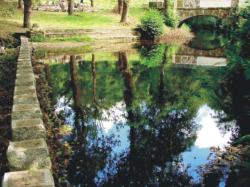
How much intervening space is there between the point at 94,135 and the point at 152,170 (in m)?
2.47

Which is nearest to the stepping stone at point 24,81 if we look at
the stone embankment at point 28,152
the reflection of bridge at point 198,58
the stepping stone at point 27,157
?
the stone embankment at point 28,152

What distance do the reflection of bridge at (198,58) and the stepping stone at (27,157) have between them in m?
18.3

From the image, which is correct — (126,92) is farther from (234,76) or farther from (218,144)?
(218,144)

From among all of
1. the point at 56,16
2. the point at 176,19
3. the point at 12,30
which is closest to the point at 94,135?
the point at 12,30

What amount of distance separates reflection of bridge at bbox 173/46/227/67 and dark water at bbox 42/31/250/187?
2658mm

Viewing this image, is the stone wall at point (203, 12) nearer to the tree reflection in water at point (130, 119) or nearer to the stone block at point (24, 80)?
the tree reflection in water at point (130, 119)

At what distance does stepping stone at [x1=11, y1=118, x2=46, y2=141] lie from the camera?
17.3ft

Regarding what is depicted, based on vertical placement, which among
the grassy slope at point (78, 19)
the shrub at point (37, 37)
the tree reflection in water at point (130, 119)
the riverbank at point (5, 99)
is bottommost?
the tree reflection in water at point (130, 119)

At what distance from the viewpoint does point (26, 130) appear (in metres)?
5.34

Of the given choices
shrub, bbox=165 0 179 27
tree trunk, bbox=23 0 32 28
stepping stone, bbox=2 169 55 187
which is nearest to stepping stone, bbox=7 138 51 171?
stepping stone, bbox=2 169 55 187

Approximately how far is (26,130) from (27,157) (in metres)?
0.77

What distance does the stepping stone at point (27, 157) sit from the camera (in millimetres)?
4578

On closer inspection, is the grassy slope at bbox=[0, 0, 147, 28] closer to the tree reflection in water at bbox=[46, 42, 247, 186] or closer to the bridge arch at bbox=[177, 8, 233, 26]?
the bridge arch at bbox=[177, 8, 233, 26]

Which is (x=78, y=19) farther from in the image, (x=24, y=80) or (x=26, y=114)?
(x=26, y=114)
